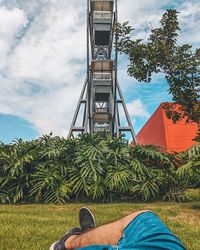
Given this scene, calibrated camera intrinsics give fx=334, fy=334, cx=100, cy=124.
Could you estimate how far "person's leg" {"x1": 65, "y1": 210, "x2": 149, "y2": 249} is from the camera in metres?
2.20

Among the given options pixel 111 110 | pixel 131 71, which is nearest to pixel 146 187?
pixel 131 71

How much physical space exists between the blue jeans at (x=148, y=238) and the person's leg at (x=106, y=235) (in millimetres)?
179

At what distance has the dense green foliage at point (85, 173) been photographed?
809 cm

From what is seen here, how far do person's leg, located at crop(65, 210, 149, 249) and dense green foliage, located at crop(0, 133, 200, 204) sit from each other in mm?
5486

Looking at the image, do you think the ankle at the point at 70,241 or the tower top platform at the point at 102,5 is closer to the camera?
the ankle at the point at 70,241

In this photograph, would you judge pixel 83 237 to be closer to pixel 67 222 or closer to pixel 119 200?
pixel 67 222

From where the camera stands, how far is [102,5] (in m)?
26.0

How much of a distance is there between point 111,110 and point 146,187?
18.3m

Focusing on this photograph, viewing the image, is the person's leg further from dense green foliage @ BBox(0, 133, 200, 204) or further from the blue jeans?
dense green foliage @ BBox(0, 133, 200, 204)

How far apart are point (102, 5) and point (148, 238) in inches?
1032

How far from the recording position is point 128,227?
2059 millimetres

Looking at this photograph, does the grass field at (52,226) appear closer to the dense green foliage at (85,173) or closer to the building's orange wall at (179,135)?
the dense green foliage at (85,173)

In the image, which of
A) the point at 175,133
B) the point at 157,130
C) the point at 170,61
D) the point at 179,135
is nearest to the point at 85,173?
the point at 170,61

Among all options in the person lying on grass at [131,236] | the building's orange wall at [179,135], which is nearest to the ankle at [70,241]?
the person lying on grass at [131,236]
